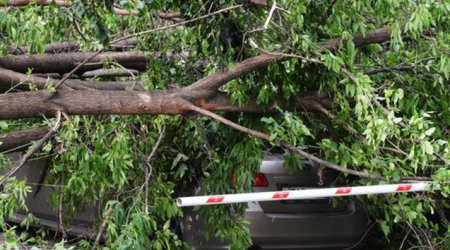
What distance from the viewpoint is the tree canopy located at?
4.17 meters

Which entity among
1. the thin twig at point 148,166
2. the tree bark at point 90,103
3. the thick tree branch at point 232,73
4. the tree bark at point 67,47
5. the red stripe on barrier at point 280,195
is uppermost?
the thick tree branch at point 232,73

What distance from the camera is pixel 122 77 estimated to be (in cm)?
636

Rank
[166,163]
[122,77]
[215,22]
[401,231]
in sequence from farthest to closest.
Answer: [122,77], [401,231], [166,163], [215,22]

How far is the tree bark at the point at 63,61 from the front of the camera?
6055mm

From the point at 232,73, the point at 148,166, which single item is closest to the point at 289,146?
the point at 232,73

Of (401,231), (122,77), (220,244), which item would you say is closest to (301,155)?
(220,244)

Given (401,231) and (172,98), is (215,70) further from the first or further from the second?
(401,231)

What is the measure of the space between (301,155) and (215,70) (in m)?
0.91

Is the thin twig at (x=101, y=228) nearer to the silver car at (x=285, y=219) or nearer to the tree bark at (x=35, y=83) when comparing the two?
the tree bark at (x=35, y=83)

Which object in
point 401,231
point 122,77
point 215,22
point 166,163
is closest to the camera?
point 215,22

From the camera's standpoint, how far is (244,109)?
15.3 ft

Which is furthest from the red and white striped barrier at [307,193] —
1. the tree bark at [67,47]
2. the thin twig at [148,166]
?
the tree bark at [67,47]

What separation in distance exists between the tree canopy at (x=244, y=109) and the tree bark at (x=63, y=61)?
81 centimetres

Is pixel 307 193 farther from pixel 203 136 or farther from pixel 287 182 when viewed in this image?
pixel 287 182
